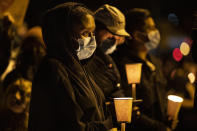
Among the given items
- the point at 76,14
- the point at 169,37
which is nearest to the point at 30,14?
the point at 169,37

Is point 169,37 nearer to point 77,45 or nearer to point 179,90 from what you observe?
point 179,90

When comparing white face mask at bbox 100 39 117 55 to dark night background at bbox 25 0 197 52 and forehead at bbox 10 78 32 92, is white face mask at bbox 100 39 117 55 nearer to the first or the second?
dark night background at bbox 25 0 197 52

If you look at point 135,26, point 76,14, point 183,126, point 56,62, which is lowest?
point 183,126

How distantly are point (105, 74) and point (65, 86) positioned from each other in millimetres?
1525

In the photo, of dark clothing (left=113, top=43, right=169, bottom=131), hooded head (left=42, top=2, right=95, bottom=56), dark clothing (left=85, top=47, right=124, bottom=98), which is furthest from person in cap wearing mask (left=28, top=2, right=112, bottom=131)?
dark clothing (left=113, top=43, right=169, bottom=131)

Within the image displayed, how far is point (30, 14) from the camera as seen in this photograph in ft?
34.5

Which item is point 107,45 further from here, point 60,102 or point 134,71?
point 60,102

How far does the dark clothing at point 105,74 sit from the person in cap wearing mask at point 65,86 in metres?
0.75

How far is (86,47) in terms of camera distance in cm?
411

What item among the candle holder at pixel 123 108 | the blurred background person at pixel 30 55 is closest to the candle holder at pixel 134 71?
the candle holder at pixel 123 108

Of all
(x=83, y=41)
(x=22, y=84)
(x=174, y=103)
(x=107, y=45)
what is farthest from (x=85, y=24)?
(x=22, y=84)

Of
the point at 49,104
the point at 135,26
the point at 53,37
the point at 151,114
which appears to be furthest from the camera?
the point at 135,26

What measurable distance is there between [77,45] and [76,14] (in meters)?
0.33

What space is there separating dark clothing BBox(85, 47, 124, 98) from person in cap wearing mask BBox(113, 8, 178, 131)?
0.53m
